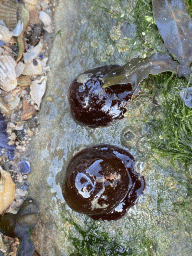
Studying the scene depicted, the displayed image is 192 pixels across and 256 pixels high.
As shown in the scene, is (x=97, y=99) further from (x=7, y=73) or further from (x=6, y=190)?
(x=6, y=190)

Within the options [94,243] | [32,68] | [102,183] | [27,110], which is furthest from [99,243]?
[32,68]

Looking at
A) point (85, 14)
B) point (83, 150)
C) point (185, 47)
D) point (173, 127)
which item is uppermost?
point (85, 14)

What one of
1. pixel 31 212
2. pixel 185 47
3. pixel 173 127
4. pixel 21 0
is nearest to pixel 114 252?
pixel 31 212

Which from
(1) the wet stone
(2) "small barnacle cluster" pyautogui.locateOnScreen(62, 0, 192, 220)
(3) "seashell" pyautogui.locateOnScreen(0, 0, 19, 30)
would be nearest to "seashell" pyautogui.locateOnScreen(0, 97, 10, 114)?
(2) "small barnacle cluster" pyautogui.locateOnScreen(62, 0, 192, 220)

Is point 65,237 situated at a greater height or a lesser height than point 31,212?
lesser

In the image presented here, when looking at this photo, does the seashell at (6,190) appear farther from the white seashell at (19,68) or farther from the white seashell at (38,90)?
the white seashell at (19,68)

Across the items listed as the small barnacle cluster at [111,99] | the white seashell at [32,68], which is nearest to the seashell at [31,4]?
the white seashell at [32,68]

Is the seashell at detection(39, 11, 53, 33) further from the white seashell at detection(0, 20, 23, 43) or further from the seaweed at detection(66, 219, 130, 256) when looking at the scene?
the seaweed at detection(66, 219, 130, 256)

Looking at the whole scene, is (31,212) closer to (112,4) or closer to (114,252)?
(114,252)
